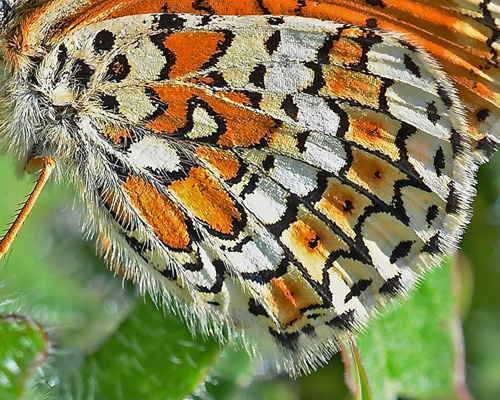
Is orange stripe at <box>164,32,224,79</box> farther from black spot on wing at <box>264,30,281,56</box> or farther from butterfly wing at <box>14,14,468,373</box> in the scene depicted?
black spot on wing at <box>264,30,281,56</box>

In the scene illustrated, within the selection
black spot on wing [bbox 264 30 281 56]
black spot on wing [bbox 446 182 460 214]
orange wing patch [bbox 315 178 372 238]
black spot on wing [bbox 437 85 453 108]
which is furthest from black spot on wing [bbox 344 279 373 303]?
black spot on wing [bbox 264 30 281 56]

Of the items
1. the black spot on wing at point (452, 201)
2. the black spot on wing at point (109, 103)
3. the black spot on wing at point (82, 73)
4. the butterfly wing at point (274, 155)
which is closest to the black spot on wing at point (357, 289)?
the butterfly wing at point (274, 155)

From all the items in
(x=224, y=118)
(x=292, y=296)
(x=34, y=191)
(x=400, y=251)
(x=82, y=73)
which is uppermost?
(x=82, y=73)

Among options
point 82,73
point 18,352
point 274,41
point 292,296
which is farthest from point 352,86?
point 18,352

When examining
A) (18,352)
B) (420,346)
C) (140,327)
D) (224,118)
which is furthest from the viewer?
(420,346)

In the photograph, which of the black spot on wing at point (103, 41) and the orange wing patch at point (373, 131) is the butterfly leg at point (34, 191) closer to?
the black spot on wing at point (103, 41)

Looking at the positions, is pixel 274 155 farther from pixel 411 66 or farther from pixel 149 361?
pixel 149 361
